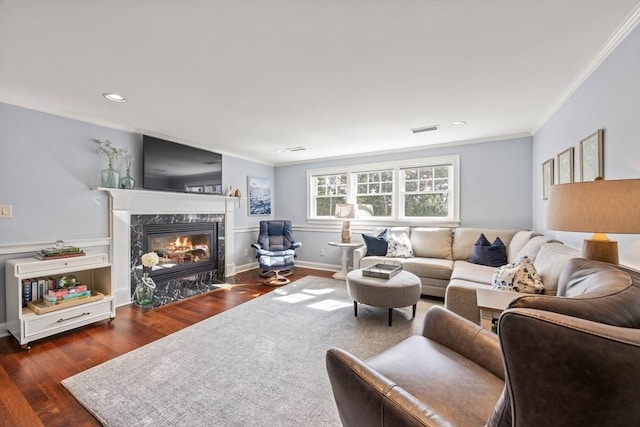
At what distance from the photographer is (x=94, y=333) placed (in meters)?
2.60

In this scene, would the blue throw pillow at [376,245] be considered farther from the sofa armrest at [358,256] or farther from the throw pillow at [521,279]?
the throw pillow at [521,279]

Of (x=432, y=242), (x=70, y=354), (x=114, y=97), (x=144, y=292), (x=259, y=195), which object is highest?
(x=114, y=97)

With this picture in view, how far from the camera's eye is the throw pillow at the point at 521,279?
6.58 ft

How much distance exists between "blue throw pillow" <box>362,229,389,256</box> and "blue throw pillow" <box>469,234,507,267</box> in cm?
124

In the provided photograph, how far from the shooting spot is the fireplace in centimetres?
357

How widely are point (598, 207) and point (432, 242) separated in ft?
9.68

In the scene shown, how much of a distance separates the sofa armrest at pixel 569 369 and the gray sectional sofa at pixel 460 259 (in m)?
1.78

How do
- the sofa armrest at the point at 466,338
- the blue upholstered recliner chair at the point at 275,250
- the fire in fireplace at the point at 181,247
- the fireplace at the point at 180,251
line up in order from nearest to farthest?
the sofa armrest at the point at 466,338 → the fireplace at the point at 180,251 → the fire in fireplace at the point at 181,247 → the blue upholstered recliner chair at the point at 275,250

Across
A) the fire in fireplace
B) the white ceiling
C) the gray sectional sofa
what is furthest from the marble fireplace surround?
the gray sectional sofa

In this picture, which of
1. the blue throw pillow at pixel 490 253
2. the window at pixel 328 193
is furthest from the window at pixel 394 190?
the blue throw pillow at pixel 490 253

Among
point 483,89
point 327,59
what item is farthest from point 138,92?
point 483,89

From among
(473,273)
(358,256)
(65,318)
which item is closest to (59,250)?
(65,318)

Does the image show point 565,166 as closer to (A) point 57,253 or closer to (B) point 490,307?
(B) point 490,307

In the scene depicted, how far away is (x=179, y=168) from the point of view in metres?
4.01
